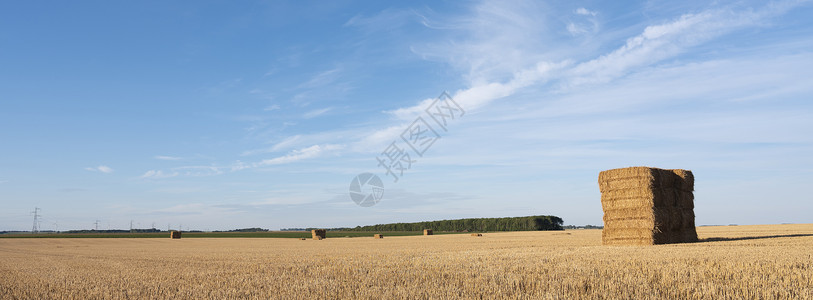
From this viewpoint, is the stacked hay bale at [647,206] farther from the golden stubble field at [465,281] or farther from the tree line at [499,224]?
the tree line at [499,224]

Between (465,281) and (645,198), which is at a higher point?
(645,198)

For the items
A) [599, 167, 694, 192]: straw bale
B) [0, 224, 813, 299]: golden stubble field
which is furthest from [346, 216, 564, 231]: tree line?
[0, 224, 813, 299]: golden stubble field

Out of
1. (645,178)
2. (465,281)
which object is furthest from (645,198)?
(465,281)

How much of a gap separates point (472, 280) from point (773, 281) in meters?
4.93

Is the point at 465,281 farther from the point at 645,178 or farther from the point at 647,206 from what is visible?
the point at 645,178

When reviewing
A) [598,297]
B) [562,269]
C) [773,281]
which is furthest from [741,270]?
[598,297]

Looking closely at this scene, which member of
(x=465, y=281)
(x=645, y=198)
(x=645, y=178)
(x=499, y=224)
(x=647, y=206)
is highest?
(x=645, y=178)

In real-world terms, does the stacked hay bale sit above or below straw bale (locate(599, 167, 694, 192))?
below

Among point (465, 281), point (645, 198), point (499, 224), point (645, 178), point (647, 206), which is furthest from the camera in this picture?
point (499, 224)

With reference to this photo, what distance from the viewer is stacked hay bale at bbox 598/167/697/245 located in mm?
21500

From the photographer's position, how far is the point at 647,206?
70.9ft

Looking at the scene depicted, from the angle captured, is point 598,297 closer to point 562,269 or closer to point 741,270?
point 562,269

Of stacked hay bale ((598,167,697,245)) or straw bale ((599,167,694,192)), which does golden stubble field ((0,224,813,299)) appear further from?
straw bale ((599,167,694,192))

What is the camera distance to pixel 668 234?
71.4ft
